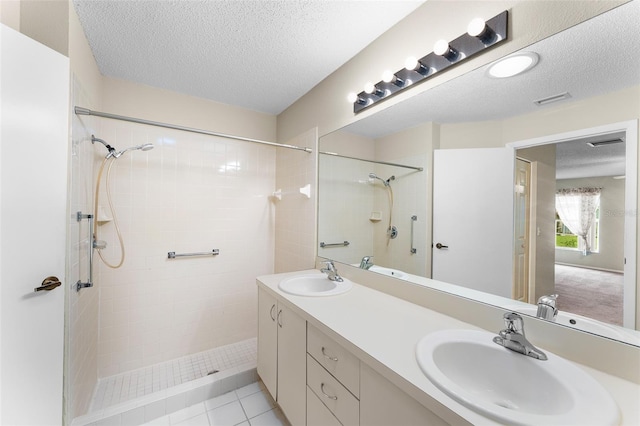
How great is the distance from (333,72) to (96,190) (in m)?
1.99

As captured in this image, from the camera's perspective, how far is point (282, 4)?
4.29 feet

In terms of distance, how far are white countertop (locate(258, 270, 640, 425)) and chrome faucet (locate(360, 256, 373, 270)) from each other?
14 cm

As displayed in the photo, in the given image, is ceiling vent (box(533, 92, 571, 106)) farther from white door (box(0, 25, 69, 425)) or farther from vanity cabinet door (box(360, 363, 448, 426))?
white door (box(0, 25, 69, 425))

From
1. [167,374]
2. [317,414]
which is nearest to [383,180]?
[317,414]

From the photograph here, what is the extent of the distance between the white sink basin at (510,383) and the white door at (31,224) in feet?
4.99

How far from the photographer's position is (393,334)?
0.98 meters

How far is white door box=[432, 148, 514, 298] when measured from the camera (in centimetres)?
107

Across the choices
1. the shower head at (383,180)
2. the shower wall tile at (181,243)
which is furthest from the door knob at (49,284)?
the shower head at (383,180)

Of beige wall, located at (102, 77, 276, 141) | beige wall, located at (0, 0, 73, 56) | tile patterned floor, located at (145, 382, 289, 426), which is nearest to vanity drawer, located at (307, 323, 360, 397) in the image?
tile patterned floor, located at (145, 382, 289, 426)

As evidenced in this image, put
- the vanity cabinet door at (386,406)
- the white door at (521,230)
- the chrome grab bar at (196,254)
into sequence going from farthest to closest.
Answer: the chrome grab bar at (196,254)
the white door at (521,230)
the vanity cabinet door at (386,406)

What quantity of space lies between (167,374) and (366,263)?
6.27 ft

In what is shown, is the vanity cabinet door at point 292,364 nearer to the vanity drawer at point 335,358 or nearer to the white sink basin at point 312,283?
the vanity drawer at point 335,358

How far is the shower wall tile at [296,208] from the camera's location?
7.19 feet

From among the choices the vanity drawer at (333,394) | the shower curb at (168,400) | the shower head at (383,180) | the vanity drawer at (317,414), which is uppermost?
the shower head at (383,180)
